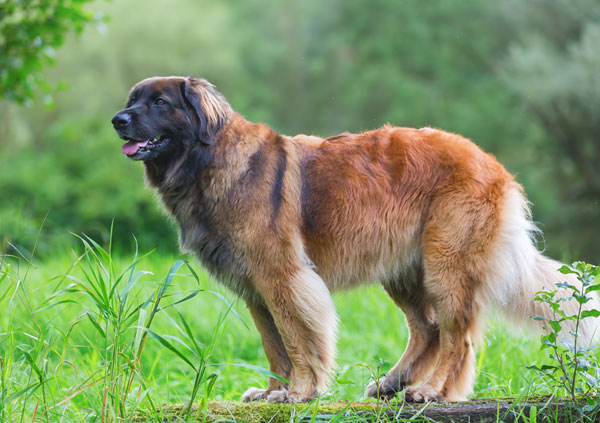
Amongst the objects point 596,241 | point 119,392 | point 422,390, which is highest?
point 596,241

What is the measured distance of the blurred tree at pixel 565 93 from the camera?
15.9 meters

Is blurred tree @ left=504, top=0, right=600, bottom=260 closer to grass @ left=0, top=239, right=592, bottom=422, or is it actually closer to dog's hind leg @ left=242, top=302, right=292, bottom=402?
grass @ left=0, top=239, right=592, bottom=422

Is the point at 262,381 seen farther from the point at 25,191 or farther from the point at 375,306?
the point at 25,191

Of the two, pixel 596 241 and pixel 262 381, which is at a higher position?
pixel 596 241

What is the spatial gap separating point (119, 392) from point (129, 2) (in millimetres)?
19975

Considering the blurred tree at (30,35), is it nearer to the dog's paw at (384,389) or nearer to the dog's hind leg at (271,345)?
the dog's hind leg at (271,345)

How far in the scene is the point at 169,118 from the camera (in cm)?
395

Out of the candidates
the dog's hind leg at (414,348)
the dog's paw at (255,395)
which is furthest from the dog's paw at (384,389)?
the dog's paw at (255,395)

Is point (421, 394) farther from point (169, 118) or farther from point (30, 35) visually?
point (30, 35)

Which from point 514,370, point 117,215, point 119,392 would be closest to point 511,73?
point 117,215

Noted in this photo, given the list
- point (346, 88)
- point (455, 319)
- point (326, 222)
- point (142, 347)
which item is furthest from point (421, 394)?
point (346, 88)

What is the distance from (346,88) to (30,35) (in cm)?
1691

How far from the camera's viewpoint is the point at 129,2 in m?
21.0

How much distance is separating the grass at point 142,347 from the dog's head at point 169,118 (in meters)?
0.66
